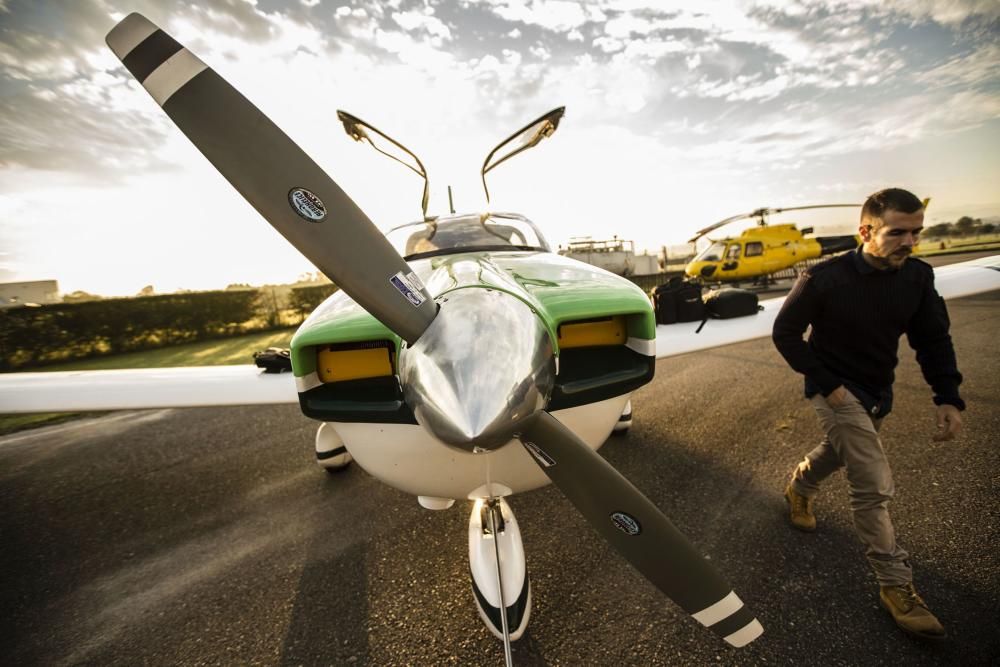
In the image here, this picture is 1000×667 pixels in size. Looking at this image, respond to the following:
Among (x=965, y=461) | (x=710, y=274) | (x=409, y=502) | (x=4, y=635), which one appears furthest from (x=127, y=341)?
(x=710, y=274)

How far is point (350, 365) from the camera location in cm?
162

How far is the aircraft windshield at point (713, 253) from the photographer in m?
14.5

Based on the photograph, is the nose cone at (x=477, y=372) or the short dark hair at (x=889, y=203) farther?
the short dark hair at (x=889, y=203)

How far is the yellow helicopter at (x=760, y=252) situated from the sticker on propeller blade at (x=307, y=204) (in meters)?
15.7

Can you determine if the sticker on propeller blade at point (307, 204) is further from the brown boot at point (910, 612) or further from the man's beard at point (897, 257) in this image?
the brown boot at point (910, 612)

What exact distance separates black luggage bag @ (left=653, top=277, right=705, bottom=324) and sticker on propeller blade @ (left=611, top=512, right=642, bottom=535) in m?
3.12

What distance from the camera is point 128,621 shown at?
208 centimetres

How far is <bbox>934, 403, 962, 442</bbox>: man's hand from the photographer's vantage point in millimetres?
1939

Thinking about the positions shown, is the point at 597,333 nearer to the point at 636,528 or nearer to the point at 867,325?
the point at 636,528

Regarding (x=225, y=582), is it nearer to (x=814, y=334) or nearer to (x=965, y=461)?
(x=814, y=334)

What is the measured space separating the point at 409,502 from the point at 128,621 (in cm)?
170

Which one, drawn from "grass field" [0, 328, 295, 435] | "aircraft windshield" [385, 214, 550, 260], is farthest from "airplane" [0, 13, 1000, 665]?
"grass field" [0, 328, 295, 435]

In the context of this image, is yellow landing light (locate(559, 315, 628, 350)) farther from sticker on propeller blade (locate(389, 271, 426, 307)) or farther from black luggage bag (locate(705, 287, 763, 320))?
black luggage bag (locate(705, 287, 763, 320))

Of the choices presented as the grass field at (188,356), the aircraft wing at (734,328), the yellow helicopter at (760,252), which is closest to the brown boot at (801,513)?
the aircraft wing at (734,328)
